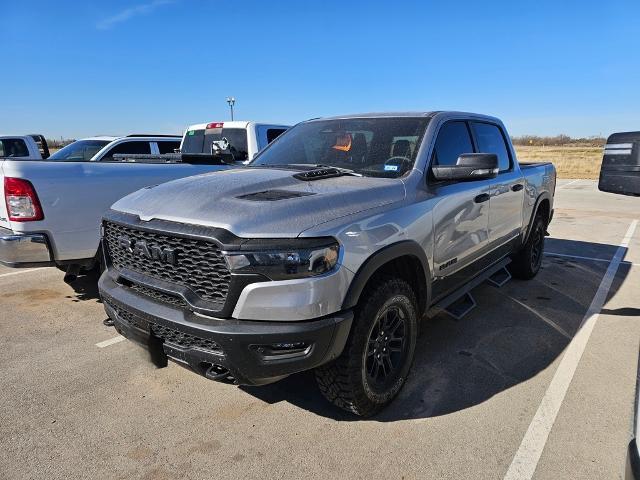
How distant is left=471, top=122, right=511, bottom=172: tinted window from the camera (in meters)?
4.48

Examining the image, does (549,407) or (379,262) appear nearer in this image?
(379,262)

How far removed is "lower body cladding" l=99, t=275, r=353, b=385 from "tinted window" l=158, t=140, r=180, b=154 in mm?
7172

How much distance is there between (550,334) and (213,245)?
333 centimetres

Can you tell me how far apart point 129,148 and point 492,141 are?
6574mm

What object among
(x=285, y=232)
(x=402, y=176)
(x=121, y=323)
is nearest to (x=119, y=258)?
(x=121, y=323)

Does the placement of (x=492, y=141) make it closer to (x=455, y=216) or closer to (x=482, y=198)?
(x=482, y=198)

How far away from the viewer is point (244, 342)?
2.27m

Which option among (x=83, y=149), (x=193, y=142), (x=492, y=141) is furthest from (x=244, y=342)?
(x=83, y=149)

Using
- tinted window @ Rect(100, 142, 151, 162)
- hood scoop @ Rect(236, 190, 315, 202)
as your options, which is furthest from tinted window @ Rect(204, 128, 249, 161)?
hood scoop @ Rect(236, 190, 315, 202)

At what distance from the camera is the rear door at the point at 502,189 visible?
4.41 m

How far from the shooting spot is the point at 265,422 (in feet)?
9.50

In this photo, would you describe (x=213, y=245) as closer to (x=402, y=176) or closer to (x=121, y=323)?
(x=121, y=323)

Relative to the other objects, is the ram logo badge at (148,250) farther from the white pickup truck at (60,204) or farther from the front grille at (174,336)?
the white pickup truck at (60,204)

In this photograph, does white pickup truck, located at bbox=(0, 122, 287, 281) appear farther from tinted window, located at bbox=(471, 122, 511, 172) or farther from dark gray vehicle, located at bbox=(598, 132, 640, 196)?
dark gray vehicle, located at bbox=(598, 132, 640, 196)
